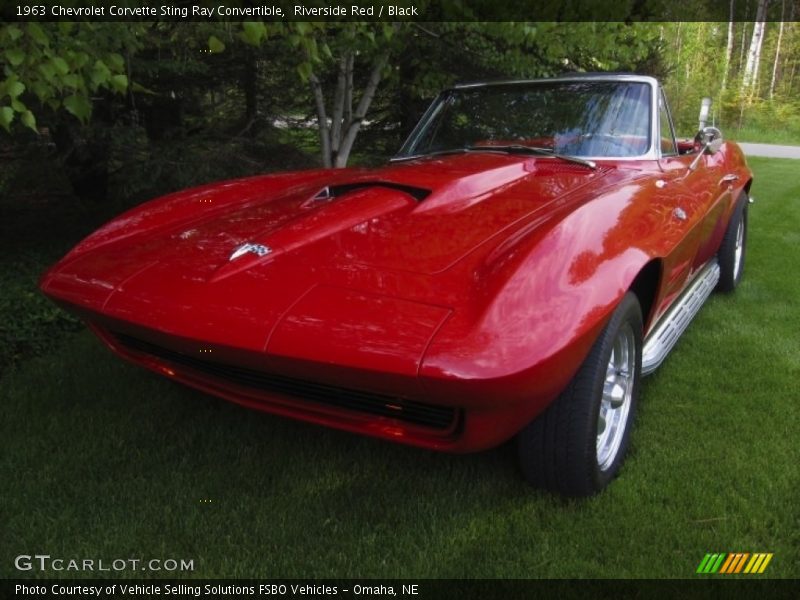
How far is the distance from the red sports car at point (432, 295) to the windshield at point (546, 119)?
0.13 m

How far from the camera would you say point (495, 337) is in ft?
5.16

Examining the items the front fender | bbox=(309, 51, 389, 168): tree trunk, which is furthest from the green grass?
the front fender

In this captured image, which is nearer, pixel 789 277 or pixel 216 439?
pixel 216 439

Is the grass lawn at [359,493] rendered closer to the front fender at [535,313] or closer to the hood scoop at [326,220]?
the front fender at [535,313]

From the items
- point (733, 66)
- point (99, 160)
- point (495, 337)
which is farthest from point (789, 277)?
point (733, 66)

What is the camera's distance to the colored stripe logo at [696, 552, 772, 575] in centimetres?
182

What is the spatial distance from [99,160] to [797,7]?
1407 inches

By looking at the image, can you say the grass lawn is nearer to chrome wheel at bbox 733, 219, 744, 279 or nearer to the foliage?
the foliage

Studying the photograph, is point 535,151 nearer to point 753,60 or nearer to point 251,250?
point 251,250

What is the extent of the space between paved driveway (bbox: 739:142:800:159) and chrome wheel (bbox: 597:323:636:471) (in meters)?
15.8

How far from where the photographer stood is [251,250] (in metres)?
2.07

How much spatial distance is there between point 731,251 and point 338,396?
10.6 ft
